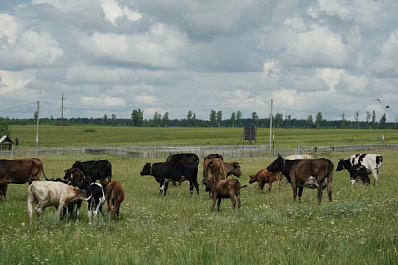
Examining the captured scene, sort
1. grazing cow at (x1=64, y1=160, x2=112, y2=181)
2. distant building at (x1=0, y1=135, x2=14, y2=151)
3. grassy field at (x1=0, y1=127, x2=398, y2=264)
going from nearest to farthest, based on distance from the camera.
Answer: grassy field at (x1=0, y1=127, x2=398, y2=264) → grazing cow at (x1=64, y1=160, x2=112, y2=181) → distant building at (x1=0, y1=135, x2=14, y2=151)

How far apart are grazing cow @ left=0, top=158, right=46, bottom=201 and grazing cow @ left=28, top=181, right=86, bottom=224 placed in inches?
243

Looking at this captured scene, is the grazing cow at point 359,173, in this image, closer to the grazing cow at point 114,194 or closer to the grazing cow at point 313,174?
the grazing cow at point 313,174

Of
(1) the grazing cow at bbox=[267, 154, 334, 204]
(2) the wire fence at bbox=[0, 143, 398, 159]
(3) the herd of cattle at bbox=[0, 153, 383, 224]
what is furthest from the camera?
(2) the wire fence at bbox=[0, 143, 398, 159]

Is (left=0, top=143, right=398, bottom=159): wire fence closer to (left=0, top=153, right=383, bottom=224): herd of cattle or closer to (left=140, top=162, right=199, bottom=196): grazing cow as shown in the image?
(left=0, top=153, right=383, bottom=224): herd of cattle

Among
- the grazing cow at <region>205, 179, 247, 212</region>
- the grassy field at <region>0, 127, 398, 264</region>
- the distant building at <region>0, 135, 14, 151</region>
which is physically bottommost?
the distant building at <region>0, 135, 14, 151</region>

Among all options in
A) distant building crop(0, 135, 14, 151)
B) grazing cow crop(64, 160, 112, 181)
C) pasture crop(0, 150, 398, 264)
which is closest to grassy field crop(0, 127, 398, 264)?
pasture crop(0, 150, 398, 264)

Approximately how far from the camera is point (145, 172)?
20312 mm

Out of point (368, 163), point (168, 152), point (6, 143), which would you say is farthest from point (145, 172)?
point (6, 143)

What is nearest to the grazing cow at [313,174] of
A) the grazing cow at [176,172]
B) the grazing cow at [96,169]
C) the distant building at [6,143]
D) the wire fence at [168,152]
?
the grazing cow at [176,172]

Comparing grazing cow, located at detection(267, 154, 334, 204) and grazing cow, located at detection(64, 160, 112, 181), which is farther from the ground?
grazing cow, located at detection(267, 154, 334, 204)

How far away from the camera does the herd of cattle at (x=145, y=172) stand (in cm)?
1263

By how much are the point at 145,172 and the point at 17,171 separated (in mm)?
5429

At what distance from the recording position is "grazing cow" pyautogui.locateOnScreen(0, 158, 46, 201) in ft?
60.1

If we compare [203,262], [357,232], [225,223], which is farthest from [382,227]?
[203,262]
